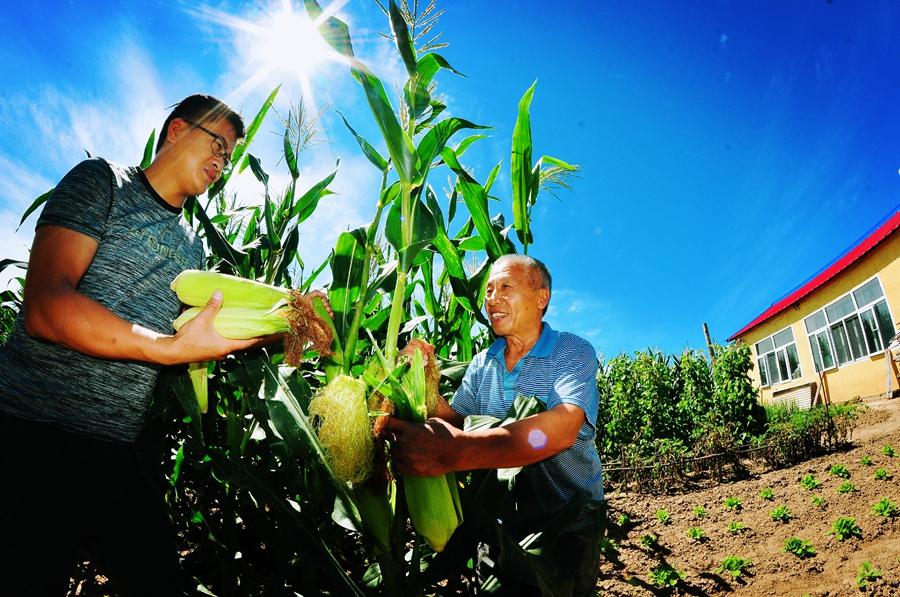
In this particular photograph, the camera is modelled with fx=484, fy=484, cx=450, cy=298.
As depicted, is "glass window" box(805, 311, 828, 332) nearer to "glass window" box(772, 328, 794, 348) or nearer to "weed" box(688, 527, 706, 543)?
"glass window" box(772, 328, 794, 348)

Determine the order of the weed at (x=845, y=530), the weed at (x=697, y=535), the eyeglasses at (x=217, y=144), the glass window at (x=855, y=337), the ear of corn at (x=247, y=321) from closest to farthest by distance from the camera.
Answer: the ear of corn at (x=247, y=321)
the eyeglasses at (x=217, y=144)
the weed at (x=845, y=530)
the weed at (x=697, y=535)
the glass window at (x=855, y=337)

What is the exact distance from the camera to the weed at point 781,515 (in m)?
4.93

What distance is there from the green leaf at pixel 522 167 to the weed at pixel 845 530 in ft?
14.1

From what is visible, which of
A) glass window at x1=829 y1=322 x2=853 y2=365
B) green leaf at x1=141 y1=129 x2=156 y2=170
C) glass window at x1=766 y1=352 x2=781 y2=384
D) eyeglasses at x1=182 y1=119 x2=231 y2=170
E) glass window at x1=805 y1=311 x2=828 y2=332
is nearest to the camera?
eyeglasses at x1=182 y1=119 x2=231 y2=170

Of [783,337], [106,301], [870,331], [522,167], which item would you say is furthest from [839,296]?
[106,301]

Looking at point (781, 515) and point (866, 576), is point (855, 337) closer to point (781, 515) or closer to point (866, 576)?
point (781, 515)

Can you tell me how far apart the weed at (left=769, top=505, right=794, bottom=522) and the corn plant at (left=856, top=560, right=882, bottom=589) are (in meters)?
1.50

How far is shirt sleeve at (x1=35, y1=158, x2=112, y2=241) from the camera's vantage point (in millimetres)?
1152

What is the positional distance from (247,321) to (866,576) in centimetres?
444

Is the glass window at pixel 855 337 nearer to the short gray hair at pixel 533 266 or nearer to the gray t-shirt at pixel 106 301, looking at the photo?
the short gray hair at pixel 533 266

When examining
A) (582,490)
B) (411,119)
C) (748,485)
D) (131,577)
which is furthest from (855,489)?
(131,577)

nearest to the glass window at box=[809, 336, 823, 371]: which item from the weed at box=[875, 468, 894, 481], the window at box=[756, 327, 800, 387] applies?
the window at box=[756, 327, 800, 387]

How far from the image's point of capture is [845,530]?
4.25 meters

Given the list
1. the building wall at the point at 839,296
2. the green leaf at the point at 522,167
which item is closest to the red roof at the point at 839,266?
the building wall at the point at 839,296
